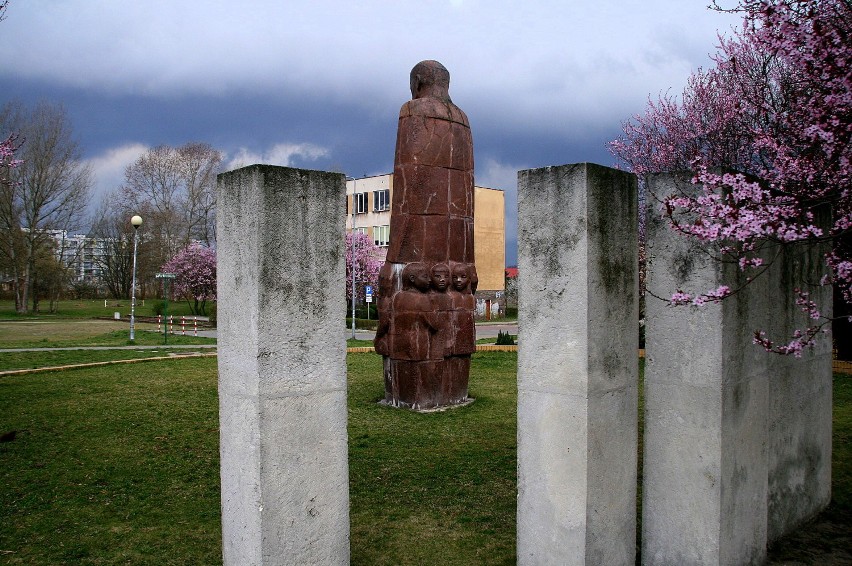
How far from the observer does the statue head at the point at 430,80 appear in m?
11.7

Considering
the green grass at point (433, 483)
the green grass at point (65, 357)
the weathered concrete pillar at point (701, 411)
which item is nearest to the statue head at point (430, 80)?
the green grass at point (433, 483)

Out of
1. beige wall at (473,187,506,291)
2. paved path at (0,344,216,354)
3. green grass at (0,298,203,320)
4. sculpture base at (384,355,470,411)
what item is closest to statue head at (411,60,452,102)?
sculpture base at (384,355,470,411)

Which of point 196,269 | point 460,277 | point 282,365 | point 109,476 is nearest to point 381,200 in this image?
point 196,269

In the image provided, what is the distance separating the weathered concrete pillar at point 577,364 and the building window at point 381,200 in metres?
42.4

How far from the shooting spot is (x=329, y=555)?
4488mm

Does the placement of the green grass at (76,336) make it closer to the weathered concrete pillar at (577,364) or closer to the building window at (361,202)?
the building window at (361,202)

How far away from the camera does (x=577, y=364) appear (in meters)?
4.48

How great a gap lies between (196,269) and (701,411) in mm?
39625

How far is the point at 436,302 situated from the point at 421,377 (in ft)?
4.03

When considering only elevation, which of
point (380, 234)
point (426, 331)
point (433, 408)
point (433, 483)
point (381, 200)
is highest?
point (381, 200)

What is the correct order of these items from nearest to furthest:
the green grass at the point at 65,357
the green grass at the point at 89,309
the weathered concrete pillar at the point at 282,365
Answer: the weathered concrete pillar at the point at 282,365
the green grass at the point at 65,357
the green grass at the point at 89,309

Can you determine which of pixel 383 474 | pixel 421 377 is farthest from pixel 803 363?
pixel 421 377

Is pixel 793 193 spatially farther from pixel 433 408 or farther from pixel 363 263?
pixel 363 263

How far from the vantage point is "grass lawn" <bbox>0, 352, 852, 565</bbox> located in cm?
574
